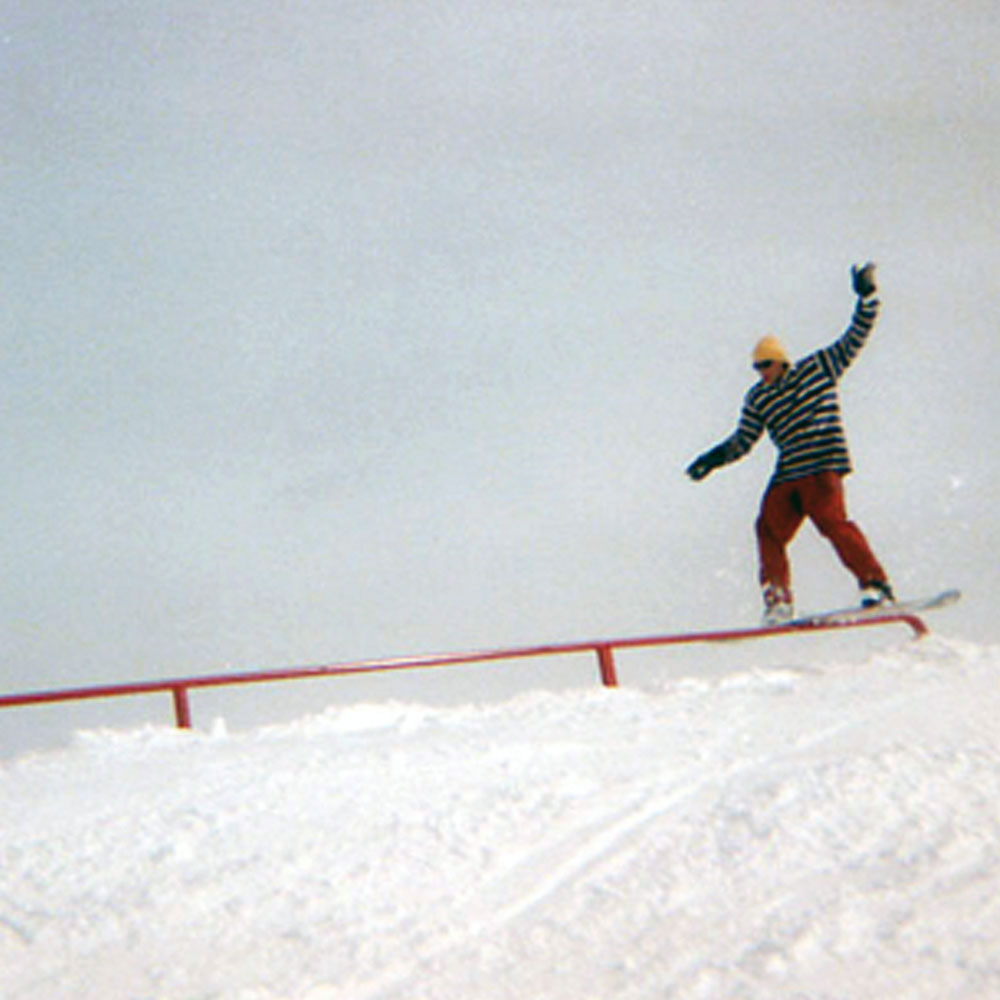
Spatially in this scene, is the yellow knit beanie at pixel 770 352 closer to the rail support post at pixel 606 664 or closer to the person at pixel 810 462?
the person at pixel 810 462

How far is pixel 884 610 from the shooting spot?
7062 millimetres

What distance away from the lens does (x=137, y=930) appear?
2461 mm

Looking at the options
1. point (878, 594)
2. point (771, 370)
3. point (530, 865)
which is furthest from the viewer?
point (771, 370)

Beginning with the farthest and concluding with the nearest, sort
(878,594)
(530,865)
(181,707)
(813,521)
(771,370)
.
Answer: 1. (771,370)
2. (813,521)
3. (878,594)
4. (181,707)
5. (530,865)

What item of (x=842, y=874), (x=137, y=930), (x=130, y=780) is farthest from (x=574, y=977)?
(x=130, y=780)

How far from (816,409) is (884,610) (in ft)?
4.73

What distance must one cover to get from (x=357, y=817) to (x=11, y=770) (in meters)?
2.07

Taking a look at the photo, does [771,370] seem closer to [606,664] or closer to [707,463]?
[707,463]

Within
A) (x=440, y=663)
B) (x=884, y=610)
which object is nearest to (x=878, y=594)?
(x=884, y=610)

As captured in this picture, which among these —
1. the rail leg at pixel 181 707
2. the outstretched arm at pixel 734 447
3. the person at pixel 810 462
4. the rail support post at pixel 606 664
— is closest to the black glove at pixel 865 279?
the person at pixel 810 462

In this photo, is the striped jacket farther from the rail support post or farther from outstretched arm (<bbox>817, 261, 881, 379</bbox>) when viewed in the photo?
the rail support post

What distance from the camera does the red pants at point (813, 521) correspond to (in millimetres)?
7102

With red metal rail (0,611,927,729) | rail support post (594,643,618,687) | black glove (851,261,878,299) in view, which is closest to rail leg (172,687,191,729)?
red metal rail (0,611,927,729)

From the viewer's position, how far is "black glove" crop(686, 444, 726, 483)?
7.85 meters
